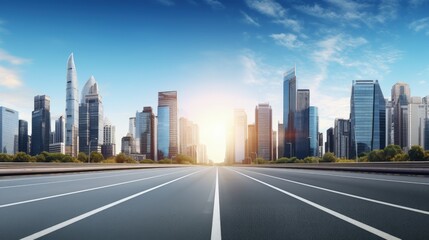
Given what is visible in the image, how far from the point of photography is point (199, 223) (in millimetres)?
7176

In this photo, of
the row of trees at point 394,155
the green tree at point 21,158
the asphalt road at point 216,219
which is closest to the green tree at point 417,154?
the row of trees at point 394,155

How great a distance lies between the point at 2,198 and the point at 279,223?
27.3 feet

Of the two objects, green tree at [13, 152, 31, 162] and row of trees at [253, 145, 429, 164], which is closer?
row of trees at [253, 145, 429, 164]

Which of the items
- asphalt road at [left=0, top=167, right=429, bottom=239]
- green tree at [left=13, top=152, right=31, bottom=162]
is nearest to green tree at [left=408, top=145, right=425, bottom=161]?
asphalt road at [left=0, top=167, right=429, bottom=239]

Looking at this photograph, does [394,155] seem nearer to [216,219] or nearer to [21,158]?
[21,158]

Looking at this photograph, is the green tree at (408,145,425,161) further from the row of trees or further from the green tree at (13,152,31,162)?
the green tree at (13,152,31,162)

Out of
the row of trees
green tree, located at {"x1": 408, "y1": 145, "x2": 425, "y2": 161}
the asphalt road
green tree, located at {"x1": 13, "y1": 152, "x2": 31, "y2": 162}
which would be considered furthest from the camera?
green tree, located at {"x1": 13, "y1": 152, "x2": 31, "y2": 162}

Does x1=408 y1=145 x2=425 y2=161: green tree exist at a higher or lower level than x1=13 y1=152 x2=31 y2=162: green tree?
higher

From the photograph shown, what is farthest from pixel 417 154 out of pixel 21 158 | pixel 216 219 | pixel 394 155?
pixel 21 158

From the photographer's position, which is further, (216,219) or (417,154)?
(417,154)

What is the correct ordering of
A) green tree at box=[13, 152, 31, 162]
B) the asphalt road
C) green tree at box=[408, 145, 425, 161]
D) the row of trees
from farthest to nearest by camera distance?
1. green tree at box=[13, 152, 31, 162]
2. the row of trees
3. green tree at box=[408, 145, 425, 161]
4. the asphalt road

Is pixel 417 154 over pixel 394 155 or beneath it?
over

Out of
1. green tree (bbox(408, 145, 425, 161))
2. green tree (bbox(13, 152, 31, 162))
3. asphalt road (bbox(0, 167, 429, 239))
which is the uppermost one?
asphalt road (bbox(0, 167, 429, 239))

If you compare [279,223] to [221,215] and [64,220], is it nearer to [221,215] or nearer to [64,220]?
[221,215]
